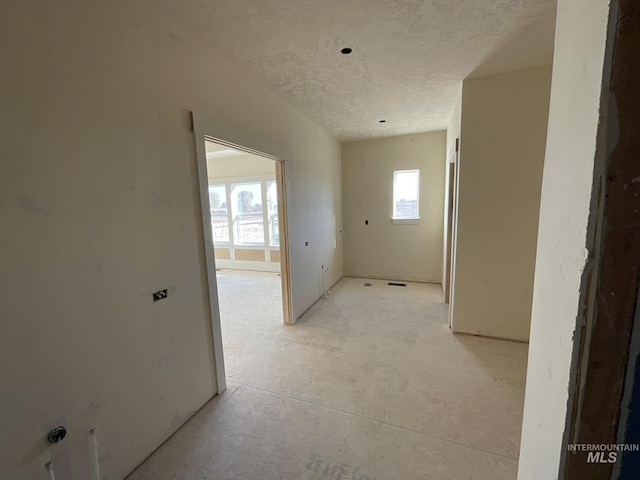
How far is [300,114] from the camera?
3221 millimetres

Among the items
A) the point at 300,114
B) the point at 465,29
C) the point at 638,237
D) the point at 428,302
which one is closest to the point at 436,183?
the point at 428,302

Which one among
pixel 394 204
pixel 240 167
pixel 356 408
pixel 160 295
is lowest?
pixel 356 408

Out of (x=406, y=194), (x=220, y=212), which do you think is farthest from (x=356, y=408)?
(x=220, y=212)

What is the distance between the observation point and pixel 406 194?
4723mm

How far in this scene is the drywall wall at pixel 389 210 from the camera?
448cm

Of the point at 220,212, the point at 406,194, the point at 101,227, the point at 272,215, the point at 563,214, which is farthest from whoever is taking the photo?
the point at 220,212

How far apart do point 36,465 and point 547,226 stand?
80.2 inches

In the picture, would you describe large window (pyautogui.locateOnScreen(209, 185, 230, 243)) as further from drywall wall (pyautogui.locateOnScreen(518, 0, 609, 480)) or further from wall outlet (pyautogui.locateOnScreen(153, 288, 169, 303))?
drywall wall (pyautogui.locateOnScreen(518, 0, 609, 480))

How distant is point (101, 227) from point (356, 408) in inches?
74.0

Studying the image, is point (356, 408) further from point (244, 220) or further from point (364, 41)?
point (244, 220)

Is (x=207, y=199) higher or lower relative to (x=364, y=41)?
lower

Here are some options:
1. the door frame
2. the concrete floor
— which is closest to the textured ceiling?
the door frame

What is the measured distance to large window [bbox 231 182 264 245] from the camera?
19.6 ft

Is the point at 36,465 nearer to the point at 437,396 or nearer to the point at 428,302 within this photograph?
the point at 437,396
